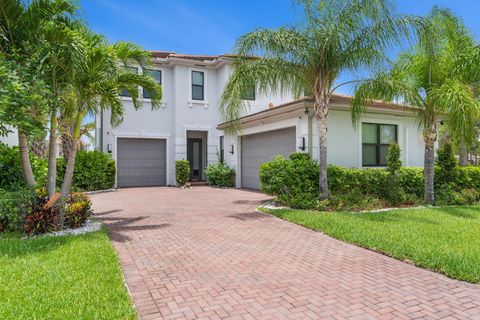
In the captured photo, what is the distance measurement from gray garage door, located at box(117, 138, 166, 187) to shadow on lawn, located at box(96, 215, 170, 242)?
1040 cm

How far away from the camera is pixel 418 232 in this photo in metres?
7.74

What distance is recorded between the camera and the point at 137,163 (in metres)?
19.8

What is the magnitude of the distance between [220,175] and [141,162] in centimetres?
464

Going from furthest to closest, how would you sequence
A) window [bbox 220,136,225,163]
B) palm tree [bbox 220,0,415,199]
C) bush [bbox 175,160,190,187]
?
window [bbox 220,136,225,163], bush [bbox 175,160,190,187], palm tree [bbox 220,0,415,199]

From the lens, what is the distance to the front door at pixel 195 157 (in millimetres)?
22078

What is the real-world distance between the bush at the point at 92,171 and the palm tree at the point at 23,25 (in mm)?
8794

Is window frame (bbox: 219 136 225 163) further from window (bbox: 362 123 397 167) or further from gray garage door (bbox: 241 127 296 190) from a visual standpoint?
window (bbox: 362 123 397 167)

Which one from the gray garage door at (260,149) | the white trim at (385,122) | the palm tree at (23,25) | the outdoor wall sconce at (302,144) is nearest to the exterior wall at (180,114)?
the gray garage door at (260,149)

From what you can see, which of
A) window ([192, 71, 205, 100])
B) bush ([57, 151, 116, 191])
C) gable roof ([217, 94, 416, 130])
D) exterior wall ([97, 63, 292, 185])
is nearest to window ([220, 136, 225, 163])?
exterior wall ([97, 63, 292, 185])

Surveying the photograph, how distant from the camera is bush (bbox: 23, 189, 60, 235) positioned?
7.32 metres

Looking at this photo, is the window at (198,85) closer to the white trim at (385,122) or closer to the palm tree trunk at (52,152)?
the white trim at (385,122)

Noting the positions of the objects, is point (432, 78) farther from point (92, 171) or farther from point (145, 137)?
point (92, 171)

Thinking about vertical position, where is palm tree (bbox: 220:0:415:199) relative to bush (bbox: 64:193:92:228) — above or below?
above

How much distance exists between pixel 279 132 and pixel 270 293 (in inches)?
447
